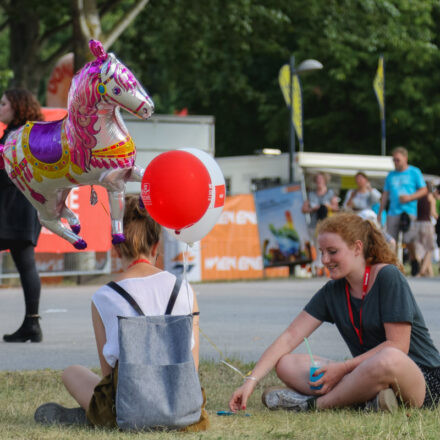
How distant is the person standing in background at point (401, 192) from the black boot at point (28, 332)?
26.0 feet

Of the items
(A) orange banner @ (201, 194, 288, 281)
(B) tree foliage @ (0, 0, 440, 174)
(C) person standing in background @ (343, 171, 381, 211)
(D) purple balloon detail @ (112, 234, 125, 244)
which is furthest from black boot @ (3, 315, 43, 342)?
(B) tree foliage @ (0, 0, 440, 174)

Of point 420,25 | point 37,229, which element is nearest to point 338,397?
point 37,229

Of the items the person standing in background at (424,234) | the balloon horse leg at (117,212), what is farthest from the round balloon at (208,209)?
the person standing in background at (424,234)

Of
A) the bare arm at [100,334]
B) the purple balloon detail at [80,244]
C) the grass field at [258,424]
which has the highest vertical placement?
the purple balloon detail at [80,244]

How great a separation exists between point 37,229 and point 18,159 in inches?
90.3

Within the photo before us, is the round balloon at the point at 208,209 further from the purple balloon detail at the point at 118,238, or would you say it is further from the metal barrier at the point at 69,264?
the metal barrier at the point at 69,264

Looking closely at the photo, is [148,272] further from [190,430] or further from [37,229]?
[37,229]

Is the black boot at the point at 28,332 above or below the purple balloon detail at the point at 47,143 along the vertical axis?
below

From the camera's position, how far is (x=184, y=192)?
189 inches

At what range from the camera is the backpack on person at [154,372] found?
414cm

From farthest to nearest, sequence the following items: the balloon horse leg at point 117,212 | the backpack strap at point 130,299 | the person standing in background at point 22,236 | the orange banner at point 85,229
A: 1. the orange banner at point 85,229
2. the person standing in background at point 22,236
3. the balloon horse leg at point 117,212
4. the backpack strap at point 130,299

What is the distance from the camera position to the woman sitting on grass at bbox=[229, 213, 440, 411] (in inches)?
189

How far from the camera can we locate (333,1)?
22.5 metres

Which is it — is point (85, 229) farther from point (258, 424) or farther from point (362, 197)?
point (258, 424)
